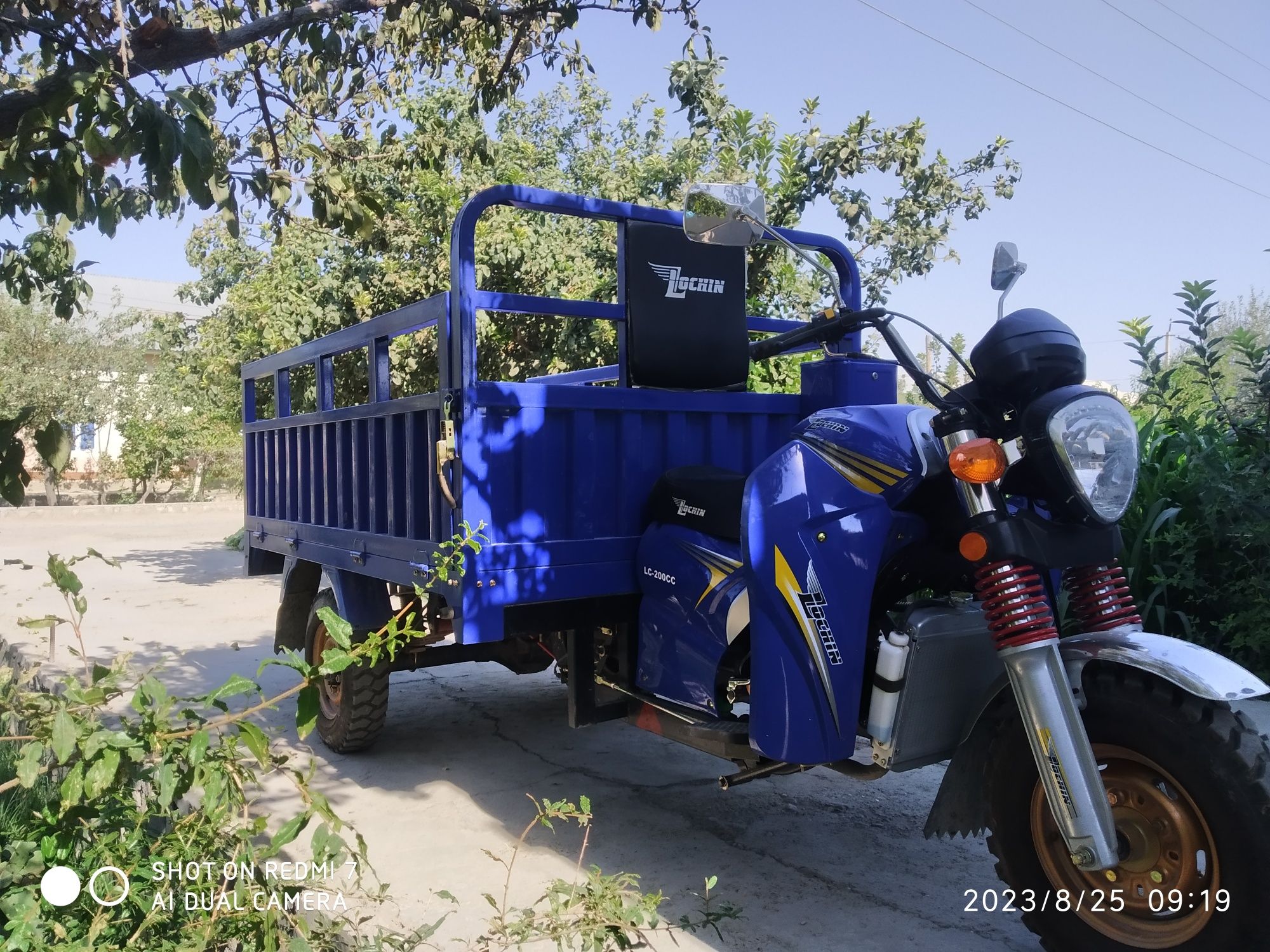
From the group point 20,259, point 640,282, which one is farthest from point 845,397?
point 20,259

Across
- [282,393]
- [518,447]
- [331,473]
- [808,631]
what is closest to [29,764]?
[518,447]

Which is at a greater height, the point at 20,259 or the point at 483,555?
Result: the point at 20,259

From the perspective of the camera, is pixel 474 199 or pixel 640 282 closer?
pixel 474 199

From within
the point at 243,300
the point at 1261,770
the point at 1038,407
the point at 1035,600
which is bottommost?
the point at 1261,770

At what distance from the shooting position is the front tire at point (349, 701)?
455 cm

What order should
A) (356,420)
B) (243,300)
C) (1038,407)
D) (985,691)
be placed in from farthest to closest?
(243,300) → (356,420) → (985,691) → (1038,407)

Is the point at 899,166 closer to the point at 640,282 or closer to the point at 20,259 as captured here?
the point at 640,282

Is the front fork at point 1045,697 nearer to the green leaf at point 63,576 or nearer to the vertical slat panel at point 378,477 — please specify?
the green leaf at point 63,576

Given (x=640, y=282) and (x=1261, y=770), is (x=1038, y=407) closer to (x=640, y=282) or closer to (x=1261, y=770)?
(x=1261, y=770)

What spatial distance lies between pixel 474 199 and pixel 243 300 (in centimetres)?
741

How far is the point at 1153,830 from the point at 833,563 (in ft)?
3.21

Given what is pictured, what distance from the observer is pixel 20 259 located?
4602 millimetres

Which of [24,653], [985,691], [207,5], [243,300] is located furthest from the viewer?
[243,300]

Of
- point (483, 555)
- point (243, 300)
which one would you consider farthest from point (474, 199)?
point (243, 300)
